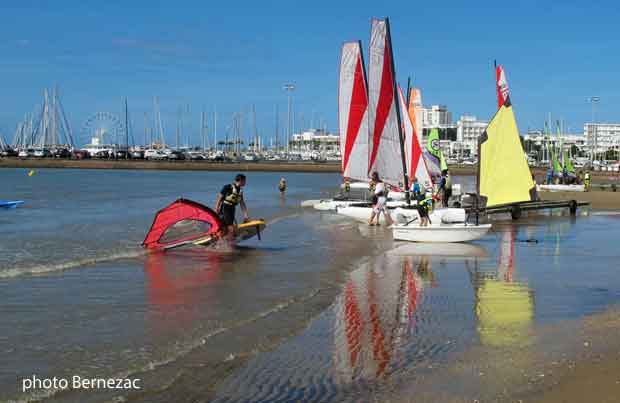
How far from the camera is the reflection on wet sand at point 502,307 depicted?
27.2 ft

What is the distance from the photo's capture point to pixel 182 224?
15484 mm

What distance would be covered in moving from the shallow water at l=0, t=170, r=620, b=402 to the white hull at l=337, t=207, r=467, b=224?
77 centimetres

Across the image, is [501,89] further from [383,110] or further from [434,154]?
[434,154]

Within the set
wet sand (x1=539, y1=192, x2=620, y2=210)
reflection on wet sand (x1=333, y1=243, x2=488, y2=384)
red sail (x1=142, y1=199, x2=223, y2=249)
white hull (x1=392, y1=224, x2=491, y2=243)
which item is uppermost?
red sail (x1=142, y1=199, x2=223, y2=249)

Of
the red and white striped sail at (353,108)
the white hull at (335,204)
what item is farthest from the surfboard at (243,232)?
the red and white striped sail at (353,108)

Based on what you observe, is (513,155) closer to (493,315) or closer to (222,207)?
(222,207)

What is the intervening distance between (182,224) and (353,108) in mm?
11551

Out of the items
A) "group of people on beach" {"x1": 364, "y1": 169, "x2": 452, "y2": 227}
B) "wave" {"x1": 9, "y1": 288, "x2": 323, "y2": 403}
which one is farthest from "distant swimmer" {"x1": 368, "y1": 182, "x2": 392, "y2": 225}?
"wave" {"x1": 9, "y1": 288, "x2": 323, "y2": 403}

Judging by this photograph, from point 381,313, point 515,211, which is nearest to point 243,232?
point 381,313

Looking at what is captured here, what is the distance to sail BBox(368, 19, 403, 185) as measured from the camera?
21531 mm

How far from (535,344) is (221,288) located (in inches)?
201

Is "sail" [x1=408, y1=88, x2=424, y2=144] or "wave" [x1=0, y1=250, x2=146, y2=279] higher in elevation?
"sail" [x1=408, y1=88, x2=424, y2=144]

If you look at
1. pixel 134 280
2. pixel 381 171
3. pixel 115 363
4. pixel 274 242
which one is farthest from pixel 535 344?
pixel 381 171

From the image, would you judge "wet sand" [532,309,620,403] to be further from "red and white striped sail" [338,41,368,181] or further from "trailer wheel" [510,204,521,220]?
"red and white striped sail" [338,41,368,181]
